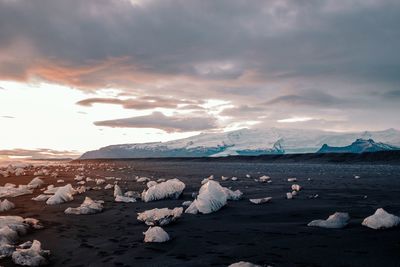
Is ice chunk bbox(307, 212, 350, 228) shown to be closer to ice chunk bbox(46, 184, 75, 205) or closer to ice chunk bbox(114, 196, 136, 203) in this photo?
ice chunk bbox(114, 196, 136, 203)

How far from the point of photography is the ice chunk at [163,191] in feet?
41.4

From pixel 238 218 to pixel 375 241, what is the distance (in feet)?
11.1

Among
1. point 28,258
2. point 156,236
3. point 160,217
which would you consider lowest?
point 28,258

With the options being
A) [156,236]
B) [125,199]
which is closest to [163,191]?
[125,199]

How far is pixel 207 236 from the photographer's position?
734 cm

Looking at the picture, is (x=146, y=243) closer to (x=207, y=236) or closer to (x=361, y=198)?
(x=207, y=236)

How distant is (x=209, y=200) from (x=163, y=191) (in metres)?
3.07

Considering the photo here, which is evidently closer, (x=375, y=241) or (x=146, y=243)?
(x=375, y=241)

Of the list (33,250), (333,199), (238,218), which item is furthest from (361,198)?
(33,250)

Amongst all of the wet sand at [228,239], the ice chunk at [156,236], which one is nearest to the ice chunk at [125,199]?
the wet sand at [228,239]

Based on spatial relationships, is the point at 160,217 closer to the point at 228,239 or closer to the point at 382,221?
the point at 228,239

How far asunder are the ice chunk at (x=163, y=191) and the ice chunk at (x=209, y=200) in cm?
245

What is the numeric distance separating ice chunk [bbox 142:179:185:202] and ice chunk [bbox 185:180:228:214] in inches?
96.5

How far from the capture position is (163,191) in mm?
12914
